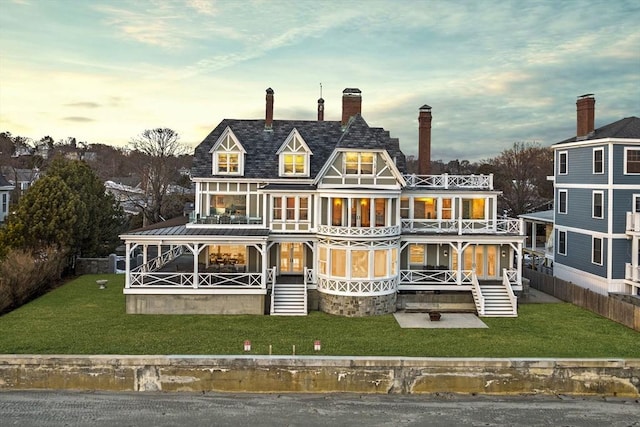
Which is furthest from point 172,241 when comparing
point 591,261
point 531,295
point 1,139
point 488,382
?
point 1,139

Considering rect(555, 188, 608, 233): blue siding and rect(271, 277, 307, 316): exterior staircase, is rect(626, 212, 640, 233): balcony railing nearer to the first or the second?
rect(555, 188, 608, 233): blue siding

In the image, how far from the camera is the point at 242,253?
28.2 metres

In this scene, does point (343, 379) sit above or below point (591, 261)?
below

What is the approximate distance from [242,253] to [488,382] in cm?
1553

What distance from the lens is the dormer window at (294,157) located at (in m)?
28.3

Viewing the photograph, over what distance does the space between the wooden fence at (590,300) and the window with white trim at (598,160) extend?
655 centimetres

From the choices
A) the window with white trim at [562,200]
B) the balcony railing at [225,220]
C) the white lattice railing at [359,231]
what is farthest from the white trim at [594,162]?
the balcony railing at [225,220]

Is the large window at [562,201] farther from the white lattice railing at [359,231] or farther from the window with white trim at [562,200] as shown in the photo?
the white lattice railing at [359,231]

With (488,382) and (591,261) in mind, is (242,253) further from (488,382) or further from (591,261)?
(591,261)

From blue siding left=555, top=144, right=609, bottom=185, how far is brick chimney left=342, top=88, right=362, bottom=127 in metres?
13.3

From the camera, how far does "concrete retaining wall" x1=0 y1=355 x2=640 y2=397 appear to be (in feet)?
54.4

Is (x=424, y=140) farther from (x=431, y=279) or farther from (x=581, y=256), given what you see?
(x=581, y=256)

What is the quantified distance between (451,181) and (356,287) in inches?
360

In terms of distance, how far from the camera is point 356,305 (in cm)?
2481
